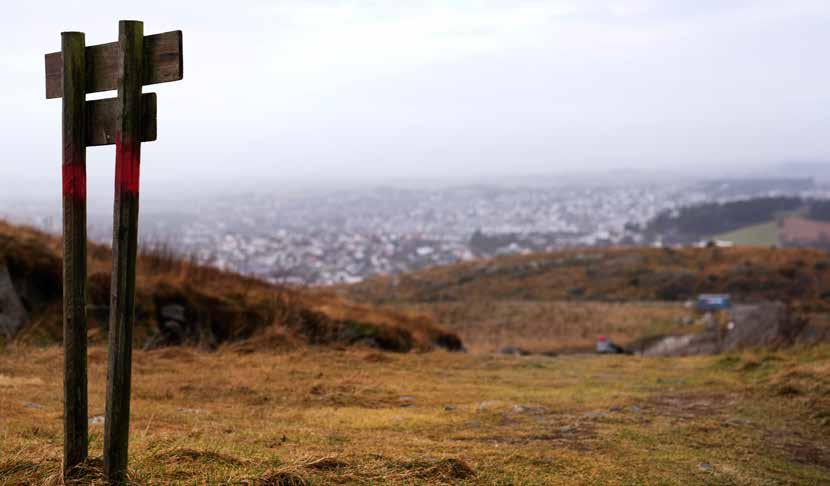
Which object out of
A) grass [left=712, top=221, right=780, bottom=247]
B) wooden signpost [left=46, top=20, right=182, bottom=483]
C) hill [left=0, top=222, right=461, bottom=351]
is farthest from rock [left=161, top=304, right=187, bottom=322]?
grass [left=712, top=221, right=780, bottom=247]

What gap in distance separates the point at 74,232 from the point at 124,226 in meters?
0.33

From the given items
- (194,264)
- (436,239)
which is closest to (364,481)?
(194,264)

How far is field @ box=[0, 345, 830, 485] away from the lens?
4723 mm

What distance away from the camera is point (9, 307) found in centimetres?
1041

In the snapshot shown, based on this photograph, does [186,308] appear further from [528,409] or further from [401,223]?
[401,223]

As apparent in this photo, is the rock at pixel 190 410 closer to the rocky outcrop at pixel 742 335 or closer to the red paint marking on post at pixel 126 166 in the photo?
the red paint marking on post at pixel 126 166

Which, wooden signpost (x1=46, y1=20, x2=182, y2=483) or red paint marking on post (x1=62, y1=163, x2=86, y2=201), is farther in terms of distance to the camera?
red paint marking on post (x1=62, y1=163, x2=86, y2=201)

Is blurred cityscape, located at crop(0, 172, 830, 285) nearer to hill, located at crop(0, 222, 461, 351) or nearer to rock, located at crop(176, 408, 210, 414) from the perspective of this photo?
hill, located at crop(0, 222, 461, 351)

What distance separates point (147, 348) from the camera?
35.5 ft

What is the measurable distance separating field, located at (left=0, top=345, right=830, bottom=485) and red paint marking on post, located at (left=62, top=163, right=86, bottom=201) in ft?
4.65

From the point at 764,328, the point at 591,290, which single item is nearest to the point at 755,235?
the point at 591,290

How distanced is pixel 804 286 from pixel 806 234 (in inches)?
1787

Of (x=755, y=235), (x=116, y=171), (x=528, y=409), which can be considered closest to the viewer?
(x=116, y=171)

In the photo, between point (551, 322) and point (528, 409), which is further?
point (551, 322)
